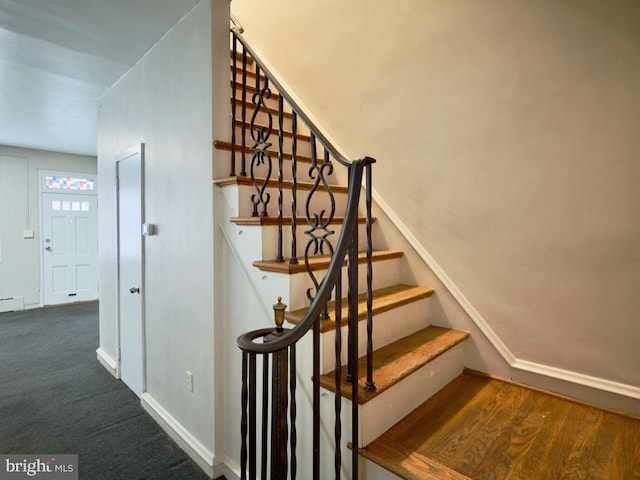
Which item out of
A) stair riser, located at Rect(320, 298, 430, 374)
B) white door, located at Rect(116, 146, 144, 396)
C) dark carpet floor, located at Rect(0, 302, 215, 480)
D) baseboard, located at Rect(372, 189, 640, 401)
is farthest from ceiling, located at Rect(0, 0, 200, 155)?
dark carpet floor, located at Rect(0, 302, 215, 480)

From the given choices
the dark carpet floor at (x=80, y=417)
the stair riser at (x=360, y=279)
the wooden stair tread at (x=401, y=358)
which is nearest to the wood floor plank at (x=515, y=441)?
the wooden stair tread at (x=401, y=358)

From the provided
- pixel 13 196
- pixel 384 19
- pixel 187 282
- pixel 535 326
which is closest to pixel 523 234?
pixel 535 326

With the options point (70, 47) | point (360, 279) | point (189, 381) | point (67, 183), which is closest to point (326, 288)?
point (360, 279)

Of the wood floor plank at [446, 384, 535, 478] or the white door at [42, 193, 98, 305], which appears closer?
the wood floor plank at [446, 384, 535, 478]

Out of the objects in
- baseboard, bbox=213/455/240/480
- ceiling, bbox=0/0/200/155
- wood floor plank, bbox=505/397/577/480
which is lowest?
baseboard, bbox=213/455/240/480

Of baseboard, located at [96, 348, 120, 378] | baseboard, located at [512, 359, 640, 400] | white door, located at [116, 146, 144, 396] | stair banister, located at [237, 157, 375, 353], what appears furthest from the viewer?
baseboard, located at [96, 348, 120, 378]

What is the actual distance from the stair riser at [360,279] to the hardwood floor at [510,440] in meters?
0.68

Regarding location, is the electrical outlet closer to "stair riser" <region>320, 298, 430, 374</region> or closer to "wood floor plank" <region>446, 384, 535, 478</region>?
"stair riser" <region>320, 298, 430, 374</region>

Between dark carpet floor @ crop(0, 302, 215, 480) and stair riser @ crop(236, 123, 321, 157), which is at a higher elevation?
stair riser @ crop(236, 123, 321, 157)

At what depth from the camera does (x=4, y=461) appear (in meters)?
2.06

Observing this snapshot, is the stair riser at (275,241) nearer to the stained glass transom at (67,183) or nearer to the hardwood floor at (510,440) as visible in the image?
the hardwood floor at (510,440)

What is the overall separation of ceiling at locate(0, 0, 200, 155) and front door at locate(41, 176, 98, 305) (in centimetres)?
242

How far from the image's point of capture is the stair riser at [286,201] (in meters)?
1.84

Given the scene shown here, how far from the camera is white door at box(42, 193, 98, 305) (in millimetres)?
5801
